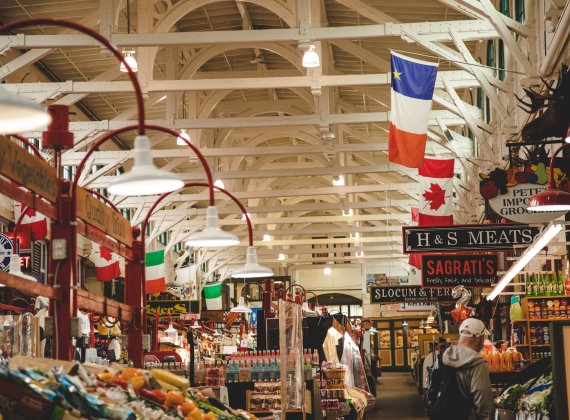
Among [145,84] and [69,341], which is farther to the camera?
[145,84]

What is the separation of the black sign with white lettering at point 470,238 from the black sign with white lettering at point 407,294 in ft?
22.6

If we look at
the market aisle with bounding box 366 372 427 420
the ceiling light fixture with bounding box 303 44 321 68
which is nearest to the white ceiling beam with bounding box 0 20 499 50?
the ceiling light fixture with bounding box 303 44 321 68

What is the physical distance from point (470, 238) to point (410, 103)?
1.97 m

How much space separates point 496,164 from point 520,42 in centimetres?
239

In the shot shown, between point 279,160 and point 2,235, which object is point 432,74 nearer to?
point 2,235

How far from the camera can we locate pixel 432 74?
11.9 m

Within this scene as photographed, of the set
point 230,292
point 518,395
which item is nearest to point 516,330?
point 518,395

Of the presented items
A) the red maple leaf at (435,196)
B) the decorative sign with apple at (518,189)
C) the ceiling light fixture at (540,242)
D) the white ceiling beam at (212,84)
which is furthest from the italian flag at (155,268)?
the decorative sign with apple at (518,189)

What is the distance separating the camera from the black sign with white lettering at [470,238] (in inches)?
428

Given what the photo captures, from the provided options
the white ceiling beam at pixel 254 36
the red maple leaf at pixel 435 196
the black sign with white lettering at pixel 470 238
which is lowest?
the black sign with white lettering at pixel 470 238

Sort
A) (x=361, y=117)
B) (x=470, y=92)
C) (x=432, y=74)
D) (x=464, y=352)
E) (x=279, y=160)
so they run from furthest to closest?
(x=279, y=160)
(x=470, y=92)
(x=361, y=117)
(x=432, y=74)
(x=464, y=352)

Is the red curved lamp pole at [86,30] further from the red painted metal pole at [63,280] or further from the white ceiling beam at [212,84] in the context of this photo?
the white ceiling beam at [212,84]

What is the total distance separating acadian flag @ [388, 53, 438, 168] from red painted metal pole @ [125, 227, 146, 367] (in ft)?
18.4

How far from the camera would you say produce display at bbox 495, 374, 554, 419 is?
6.67 metres
